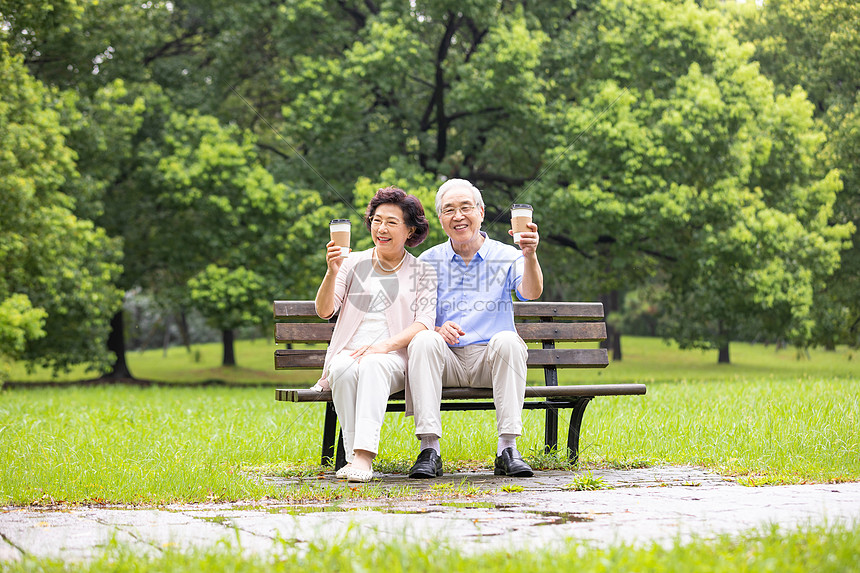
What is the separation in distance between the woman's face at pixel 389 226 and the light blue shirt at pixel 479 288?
0.22m

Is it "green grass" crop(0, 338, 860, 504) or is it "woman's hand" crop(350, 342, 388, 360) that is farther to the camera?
"woman's hand" crop(350, 342, 388, 360)

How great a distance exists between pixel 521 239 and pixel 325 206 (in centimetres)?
1260

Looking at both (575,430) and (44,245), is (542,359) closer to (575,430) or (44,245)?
(575,430)

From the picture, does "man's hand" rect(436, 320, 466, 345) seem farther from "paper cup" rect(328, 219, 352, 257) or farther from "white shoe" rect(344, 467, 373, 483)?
"white shoe" rect(344, 467, 373, 483)

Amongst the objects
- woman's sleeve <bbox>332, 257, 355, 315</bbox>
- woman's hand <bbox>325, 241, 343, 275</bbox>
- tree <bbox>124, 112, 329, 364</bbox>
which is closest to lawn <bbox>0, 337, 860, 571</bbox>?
woman's sleeve <bbox>332, 257, 355, 315</bbox>

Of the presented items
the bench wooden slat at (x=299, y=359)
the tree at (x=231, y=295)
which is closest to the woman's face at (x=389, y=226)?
the bench wooden slat at (x=299, y=359)

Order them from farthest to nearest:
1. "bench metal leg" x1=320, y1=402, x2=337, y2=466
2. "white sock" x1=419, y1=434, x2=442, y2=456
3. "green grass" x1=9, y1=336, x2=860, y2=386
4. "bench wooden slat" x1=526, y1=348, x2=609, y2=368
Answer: "green grass" x1=9, y1=336, x2=860, y2=386, "bench wooden slat" x1=526, y1=348, x2=609, y2=368, "bench metal leg" x1=320, y1=402, x2=337, y2=466, "white sock" x1=419, y1=434, x2=442, y2=456

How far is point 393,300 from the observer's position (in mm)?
4609

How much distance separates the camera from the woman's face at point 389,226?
461 centimetres

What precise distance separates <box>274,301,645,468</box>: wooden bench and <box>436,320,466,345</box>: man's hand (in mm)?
270

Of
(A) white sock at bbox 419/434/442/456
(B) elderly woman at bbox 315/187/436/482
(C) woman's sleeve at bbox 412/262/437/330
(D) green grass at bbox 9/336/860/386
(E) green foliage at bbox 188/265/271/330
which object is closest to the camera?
(B) elderly woman at bbox 315/187/436/482

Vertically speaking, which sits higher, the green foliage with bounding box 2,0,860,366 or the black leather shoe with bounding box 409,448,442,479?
the green foliage with bounding box 2,0,860,366

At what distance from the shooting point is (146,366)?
3041 centimetres

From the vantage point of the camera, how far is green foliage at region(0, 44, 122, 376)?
12.6m
